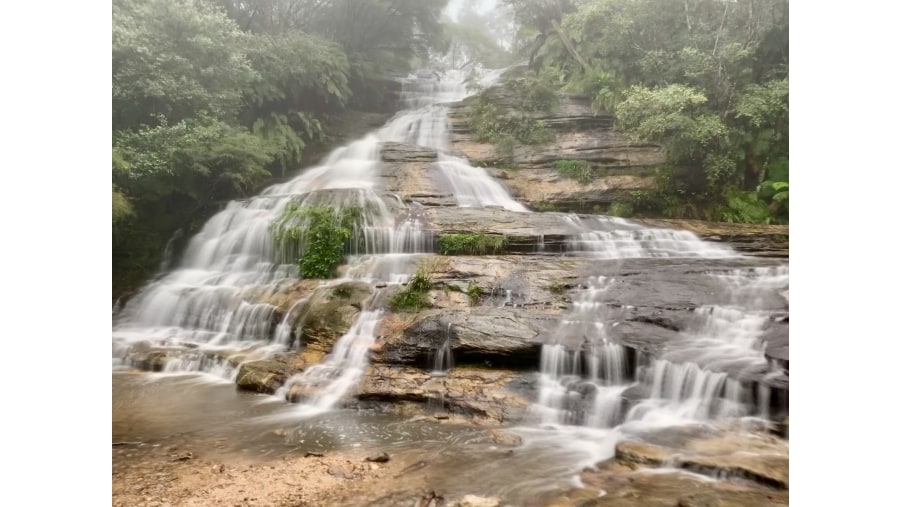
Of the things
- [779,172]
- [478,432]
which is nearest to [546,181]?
[779,172]

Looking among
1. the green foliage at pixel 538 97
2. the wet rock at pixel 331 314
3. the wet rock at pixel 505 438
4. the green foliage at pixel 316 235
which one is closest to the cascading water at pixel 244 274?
the green foliage at pixel 316 235

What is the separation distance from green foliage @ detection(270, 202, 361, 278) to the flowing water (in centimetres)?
13

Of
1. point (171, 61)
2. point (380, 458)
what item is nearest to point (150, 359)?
point (380, 458)

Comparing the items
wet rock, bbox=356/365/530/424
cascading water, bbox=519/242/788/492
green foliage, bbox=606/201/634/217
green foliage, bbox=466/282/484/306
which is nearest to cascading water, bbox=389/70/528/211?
green foliage, bbox=606/201/634/217

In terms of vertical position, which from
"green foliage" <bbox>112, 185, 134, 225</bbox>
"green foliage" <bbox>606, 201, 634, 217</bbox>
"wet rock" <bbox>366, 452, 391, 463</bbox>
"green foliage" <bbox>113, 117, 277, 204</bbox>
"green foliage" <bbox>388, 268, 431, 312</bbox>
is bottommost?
"wet rock" <bbox>366, 452, 391, 463</bbox>

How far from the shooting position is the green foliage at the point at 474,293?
17.6 ft

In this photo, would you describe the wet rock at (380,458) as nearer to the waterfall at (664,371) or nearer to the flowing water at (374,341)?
the flowing water at (374,341)

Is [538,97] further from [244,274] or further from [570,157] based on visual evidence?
[244,274]

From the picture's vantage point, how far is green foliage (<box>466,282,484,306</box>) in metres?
5.36

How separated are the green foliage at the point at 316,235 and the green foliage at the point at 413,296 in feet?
4.48

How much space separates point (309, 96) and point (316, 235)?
223 inches

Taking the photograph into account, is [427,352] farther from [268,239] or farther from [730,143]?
[730,143]

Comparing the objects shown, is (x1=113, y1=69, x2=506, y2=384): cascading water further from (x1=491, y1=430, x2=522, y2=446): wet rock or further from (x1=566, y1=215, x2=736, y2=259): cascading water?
(x1=566, y1=215, x2=736, y2=259): cascading water

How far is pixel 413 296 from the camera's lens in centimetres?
536
